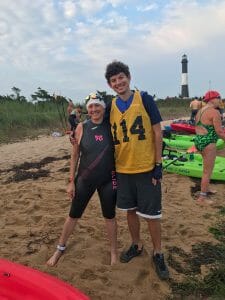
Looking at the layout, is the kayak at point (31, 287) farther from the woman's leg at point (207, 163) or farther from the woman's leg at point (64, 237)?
the woman's leg at point (207, 163)

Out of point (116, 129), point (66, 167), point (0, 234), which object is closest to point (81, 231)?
point (0, 234)

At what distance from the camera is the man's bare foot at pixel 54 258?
13.8 feet

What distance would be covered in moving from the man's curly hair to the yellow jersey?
24 cm

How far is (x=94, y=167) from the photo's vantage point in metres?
4.04

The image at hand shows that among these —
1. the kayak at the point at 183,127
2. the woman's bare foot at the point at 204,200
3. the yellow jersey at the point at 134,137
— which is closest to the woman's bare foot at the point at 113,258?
the yellow jersey at the point at 134,137

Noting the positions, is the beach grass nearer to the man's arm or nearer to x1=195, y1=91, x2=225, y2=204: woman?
x1=195, y1=91, x2=225, y2=204: woman

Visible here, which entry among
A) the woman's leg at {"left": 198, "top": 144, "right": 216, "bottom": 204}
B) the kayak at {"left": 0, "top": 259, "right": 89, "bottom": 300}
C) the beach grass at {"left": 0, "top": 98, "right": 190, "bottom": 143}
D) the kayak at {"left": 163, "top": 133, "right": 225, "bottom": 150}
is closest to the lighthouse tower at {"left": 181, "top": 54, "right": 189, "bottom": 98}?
the beach grass at {"left": 0, "top": 98, "right": 190, "bottom": 143}

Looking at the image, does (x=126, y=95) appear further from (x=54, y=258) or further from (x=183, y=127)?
(x=183, y=127)

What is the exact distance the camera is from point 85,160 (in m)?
4.08

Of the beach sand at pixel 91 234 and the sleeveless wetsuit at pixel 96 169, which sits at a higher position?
the sleeveless wetsuit at pixel 96 169

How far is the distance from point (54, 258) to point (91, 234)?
2.78 feet

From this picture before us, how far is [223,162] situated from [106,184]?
513 cm

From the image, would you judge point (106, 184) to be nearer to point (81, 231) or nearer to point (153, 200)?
point (153, 200)

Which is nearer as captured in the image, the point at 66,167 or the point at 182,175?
A: the point at 182,175
